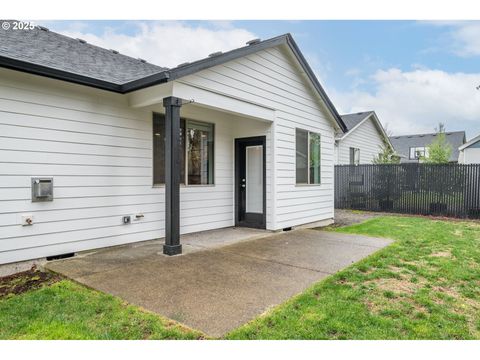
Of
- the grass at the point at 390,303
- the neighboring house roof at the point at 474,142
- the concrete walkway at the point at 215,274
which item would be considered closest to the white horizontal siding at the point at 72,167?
the concrete walkway at the point at 215,274

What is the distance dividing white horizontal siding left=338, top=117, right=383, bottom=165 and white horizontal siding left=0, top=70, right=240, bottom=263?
11.0 m

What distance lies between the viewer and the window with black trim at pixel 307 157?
8414 millimetres

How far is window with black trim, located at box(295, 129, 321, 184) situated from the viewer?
8.41 metres

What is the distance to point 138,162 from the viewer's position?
19.3ft

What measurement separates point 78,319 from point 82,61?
4534 mm

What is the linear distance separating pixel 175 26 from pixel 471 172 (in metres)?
10.7

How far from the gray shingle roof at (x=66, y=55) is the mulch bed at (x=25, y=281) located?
2.87 metres

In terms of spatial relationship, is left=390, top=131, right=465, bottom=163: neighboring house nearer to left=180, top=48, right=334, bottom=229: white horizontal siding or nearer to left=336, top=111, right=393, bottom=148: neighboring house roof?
left=336, top=111, right=393, bottom=148: neighboring house roof

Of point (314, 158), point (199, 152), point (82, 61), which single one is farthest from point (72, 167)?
point (314, 158)

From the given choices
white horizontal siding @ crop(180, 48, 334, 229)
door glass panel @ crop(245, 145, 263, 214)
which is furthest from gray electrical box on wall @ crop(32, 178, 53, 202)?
door glass panel @ crop(245, 145, 263, 214)

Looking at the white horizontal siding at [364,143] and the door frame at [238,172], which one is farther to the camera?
the white horizontal siding at [364,143]

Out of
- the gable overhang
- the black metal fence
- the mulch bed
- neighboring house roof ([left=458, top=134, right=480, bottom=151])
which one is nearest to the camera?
the mulch bed

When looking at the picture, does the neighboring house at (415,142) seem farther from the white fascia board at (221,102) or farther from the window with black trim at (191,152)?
the window with black trim at (191,152)

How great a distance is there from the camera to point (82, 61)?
5.55 metres
